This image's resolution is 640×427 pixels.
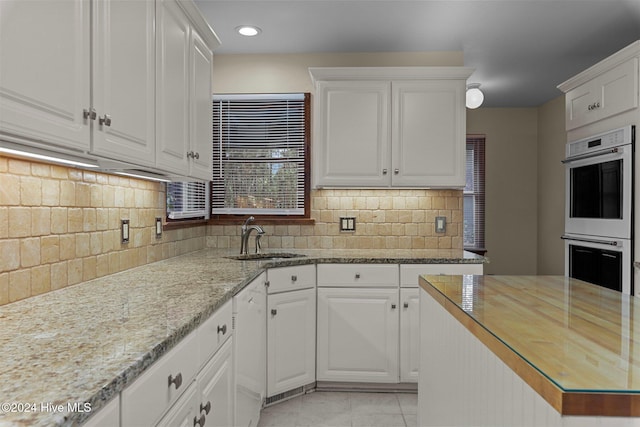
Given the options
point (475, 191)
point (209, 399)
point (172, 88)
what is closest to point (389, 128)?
point (172, 88)

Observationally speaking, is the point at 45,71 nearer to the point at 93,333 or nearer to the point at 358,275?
the point at 93,333

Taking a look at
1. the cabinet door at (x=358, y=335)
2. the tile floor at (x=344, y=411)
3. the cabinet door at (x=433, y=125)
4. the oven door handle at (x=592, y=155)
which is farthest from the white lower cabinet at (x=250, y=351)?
the oven door handle at (x=592, y=155)

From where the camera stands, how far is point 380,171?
3.10m

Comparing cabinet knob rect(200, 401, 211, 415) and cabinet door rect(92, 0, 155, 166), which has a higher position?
cabinet door rect(92, 0, 155, 166)

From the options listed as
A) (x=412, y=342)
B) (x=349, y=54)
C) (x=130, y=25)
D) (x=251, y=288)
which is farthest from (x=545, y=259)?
(x=130, y=25)

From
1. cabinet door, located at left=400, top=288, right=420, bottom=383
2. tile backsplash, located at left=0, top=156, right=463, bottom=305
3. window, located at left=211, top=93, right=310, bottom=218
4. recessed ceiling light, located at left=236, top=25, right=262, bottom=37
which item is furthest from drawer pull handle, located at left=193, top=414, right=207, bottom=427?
recessed ceiling light, located at left=236, top=25, right=262, bottom=37

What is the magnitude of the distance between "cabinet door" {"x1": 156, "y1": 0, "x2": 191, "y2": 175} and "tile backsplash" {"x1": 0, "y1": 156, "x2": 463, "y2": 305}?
33cm

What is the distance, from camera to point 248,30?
299 cm

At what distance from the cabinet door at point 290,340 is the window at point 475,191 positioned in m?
3.75

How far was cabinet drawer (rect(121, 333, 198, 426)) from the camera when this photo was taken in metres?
0.83

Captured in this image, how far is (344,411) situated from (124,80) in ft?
7.37

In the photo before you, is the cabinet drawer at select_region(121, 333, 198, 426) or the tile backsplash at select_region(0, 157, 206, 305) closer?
the cabinet drawer at select_region(121, 333, 198, 426)

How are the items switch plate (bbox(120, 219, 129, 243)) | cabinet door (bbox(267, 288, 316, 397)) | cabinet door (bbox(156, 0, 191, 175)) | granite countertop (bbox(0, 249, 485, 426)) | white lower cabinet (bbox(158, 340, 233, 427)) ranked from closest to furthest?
1. granite countertop (bbox(0, 249, 485, 426))
2. white lower cabinet (bbox(158, 340, 233, 427))
3. cabinet door (bbox(156, 0, 191, 175))
4. switch plate (bbox(120, 219, 129, 243))
5. cabinet door (bbox(267, 288, 316, 397))

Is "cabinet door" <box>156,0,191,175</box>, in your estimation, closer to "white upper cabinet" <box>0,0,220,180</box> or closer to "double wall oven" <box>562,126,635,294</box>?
"white upper cabinet" <box>0,0,220,180</box>
